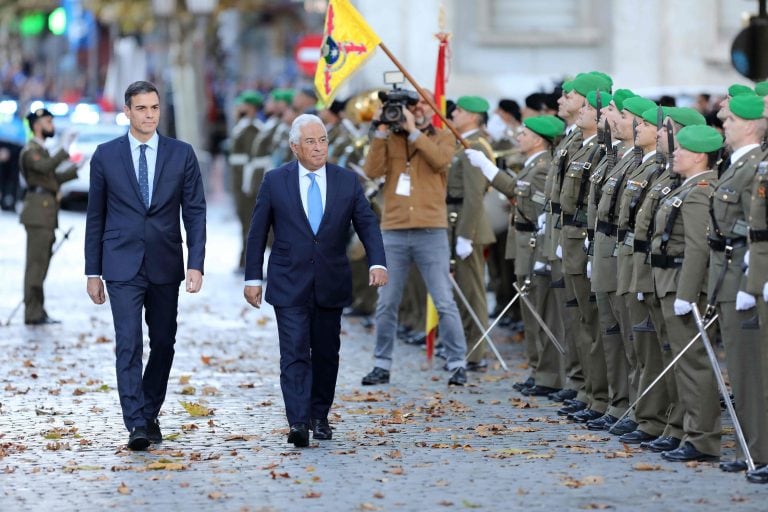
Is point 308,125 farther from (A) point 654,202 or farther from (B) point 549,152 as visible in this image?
(B) point 549,152

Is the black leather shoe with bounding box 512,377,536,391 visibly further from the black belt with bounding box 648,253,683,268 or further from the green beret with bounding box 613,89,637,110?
the black belt with bounding box 648,253,683,268

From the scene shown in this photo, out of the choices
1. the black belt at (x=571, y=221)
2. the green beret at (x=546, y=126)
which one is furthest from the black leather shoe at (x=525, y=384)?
the green beret at (x=546, y=126)

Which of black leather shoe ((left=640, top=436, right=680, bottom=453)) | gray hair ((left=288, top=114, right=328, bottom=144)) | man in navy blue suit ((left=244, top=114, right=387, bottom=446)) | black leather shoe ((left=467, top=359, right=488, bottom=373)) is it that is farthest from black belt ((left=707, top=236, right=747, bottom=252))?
black leather shoe ((left=467, top=359, right=488, bottom=373))

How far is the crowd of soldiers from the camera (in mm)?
10672

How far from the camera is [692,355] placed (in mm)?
11305

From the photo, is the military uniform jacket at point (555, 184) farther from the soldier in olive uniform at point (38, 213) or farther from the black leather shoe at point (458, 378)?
the soldier in olive uniform at point (38, 213)

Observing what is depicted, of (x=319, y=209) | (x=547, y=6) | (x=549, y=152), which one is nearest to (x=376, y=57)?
(x=547, y=6)

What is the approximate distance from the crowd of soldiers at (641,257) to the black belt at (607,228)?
1.3 inches

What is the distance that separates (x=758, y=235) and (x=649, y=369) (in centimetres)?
201

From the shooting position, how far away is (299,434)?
1180 cm

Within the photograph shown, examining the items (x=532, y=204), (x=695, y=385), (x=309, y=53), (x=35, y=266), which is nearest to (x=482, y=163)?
(x=532, y=204)

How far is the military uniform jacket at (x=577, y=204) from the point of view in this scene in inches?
517

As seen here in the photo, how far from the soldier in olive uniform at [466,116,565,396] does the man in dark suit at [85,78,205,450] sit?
3235 mm

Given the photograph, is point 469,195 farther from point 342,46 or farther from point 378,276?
point 378,276
